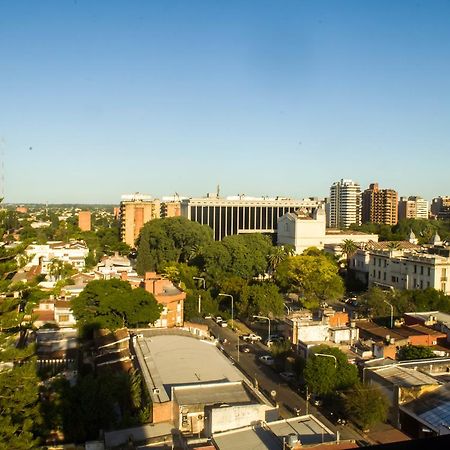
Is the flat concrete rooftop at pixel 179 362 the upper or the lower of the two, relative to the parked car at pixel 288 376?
upper

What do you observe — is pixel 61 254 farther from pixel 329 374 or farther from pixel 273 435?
pixel 273 435

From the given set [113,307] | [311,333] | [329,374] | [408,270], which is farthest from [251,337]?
[408,270]

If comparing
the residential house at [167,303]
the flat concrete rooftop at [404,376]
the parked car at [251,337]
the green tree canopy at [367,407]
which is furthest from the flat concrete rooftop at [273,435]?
the residential house at [167,303]

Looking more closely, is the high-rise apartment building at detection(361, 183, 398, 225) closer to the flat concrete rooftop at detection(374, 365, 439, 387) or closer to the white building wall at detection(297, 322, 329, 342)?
the white building wall at detection(297, 322, 329, 342)

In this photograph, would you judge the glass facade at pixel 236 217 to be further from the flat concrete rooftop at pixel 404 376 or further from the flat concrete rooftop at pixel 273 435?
the flat concrete rooftop at pixel 273 435

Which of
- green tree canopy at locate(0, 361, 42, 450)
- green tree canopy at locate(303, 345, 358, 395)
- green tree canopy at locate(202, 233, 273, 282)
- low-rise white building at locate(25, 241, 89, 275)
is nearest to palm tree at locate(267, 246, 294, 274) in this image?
green tree canopy at locate(202, 233, 273, 282)
